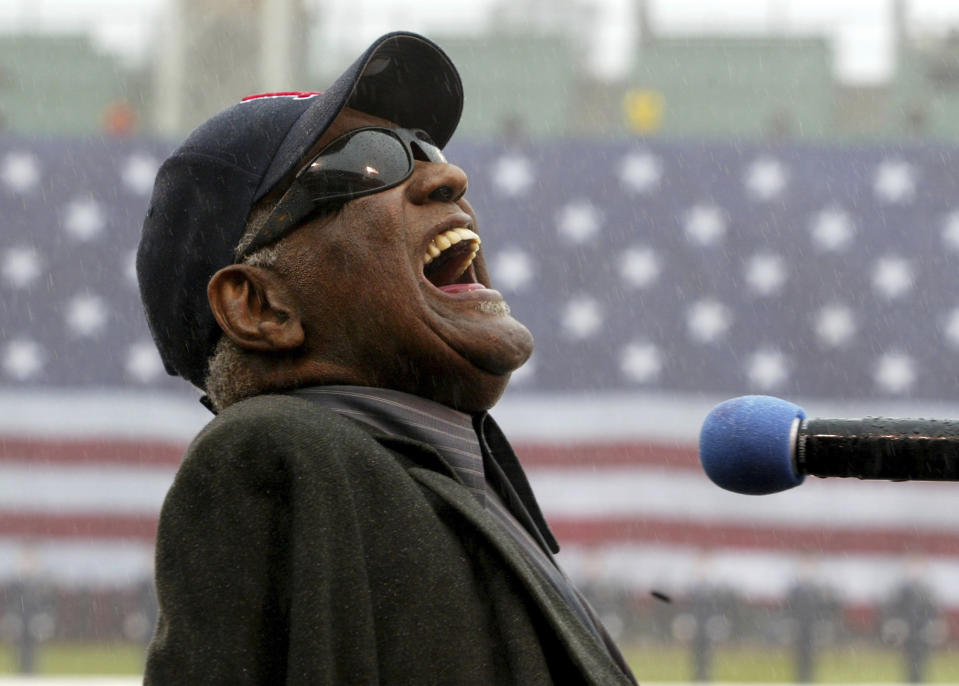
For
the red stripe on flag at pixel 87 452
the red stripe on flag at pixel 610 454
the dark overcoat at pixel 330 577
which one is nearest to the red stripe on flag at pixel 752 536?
the red stripe on flag at pixel 610 454

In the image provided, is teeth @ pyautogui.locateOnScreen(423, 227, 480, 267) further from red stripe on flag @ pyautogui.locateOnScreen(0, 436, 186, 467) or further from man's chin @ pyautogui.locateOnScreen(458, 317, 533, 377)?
red stripe on flag @ pyautogui.locateOnScreen(0, 436, 186, 467)

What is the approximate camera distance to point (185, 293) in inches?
80.6

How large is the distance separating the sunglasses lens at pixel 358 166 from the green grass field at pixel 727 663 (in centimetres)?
962

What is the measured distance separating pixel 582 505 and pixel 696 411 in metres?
1.07

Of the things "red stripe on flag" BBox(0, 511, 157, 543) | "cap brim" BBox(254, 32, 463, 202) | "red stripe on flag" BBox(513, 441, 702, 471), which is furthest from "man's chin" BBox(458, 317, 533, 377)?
"red stripe on flag" BBox(0, 511, 157, 543)

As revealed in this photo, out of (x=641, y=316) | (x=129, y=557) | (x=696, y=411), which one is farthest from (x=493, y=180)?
(x=129, y=557)

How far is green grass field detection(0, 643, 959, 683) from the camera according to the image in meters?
11.6

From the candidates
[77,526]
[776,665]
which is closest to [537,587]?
[77,526]

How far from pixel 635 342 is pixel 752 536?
158 cm

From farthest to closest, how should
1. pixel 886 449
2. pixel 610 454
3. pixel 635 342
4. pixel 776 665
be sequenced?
pixel 776 665, pixel 635 342, pixel 610 454, pixel 886 449

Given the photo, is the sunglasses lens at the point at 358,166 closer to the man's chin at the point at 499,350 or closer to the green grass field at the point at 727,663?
the man's chin at the point at 499,350

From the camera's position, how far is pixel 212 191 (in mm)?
2014

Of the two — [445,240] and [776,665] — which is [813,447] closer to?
[445,240]

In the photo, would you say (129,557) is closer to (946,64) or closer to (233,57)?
(233,57)
